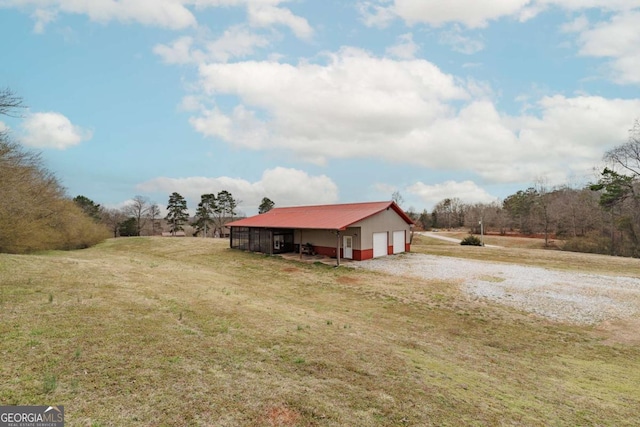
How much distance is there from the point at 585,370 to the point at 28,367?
1102 centimetres

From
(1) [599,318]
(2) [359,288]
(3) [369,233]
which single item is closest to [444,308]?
(2) [359,288]

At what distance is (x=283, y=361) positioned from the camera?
5715 millimetres

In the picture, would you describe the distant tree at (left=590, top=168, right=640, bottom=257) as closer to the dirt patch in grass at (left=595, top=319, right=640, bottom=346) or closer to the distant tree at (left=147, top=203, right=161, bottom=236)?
the dirt patch in grass at (left=595, top=319, right=640, bottom=346)

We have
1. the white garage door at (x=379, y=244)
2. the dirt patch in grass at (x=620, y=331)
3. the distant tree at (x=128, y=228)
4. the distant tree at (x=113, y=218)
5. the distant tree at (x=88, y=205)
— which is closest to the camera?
the dirt patch in grass at (x=620, y=331)

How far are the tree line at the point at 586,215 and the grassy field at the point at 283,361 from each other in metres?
28.3

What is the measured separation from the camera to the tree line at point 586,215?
29.3m

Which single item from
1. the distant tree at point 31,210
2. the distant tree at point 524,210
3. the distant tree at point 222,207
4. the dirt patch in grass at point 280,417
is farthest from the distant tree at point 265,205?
the dirt patch in grass at point 280,417

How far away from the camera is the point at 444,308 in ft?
39.6

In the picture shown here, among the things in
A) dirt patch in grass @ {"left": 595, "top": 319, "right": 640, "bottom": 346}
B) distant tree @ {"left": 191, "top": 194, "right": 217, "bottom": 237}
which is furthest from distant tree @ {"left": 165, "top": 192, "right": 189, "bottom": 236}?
dirt patch in grass @ {"left": 595, "top": 319, "right": 640, "bottom": 346}

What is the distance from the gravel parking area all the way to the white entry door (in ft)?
5.11

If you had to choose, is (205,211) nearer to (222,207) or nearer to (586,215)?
(222,207)

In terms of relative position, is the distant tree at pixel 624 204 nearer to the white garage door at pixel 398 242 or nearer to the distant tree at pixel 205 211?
the white garage door at pixel 398 242

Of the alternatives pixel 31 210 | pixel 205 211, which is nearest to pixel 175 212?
pixel 205 211

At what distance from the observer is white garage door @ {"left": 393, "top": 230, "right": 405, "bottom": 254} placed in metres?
25.6
